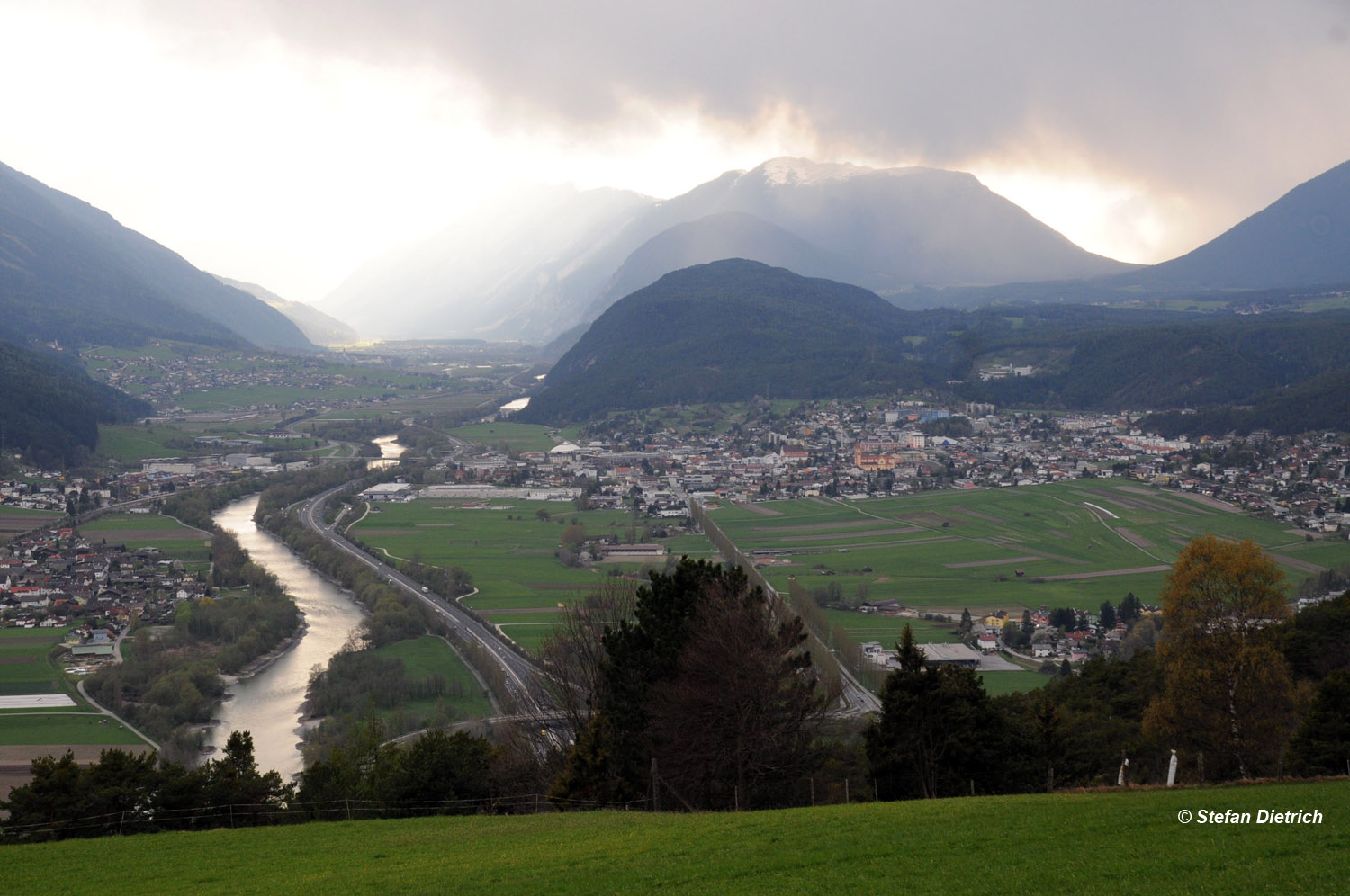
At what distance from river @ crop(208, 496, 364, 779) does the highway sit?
2.70 metres

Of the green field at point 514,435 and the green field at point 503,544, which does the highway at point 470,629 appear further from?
the green field at point 514,435

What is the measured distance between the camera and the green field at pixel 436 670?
106ft

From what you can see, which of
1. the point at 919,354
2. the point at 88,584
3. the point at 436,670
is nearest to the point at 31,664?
the point at 88,584

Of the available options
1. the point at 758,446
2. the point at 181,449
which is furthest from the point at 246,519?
the point at 758,446

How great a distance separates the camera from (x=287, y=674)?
124 ft

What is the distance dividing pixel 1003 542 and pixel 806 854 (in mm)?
46214

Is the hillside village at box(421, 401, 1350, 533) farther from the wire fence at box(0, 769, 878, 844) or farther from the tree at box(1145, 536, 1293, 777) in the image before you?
the wire fence at box(0, 769, 878, 844)

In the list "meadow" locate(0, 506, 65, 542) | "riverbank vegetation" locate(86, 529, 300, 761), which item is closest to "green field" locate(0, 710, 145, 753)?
"riverbank vegetation" locate(86, 529, 300, 761)

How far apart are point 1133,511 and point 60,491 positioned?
7510cm

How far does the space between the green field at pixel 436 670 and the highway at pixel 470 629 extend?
1.08 meters

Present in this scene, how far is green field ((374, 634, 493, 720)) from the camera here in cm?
3241

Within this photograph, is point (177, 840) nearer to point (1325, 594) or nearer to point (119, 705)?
point (119, 705)

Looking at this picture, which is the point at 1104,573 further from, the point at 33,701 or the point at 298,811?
the point at 33,701

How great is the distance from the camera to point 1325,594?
35.9 m
